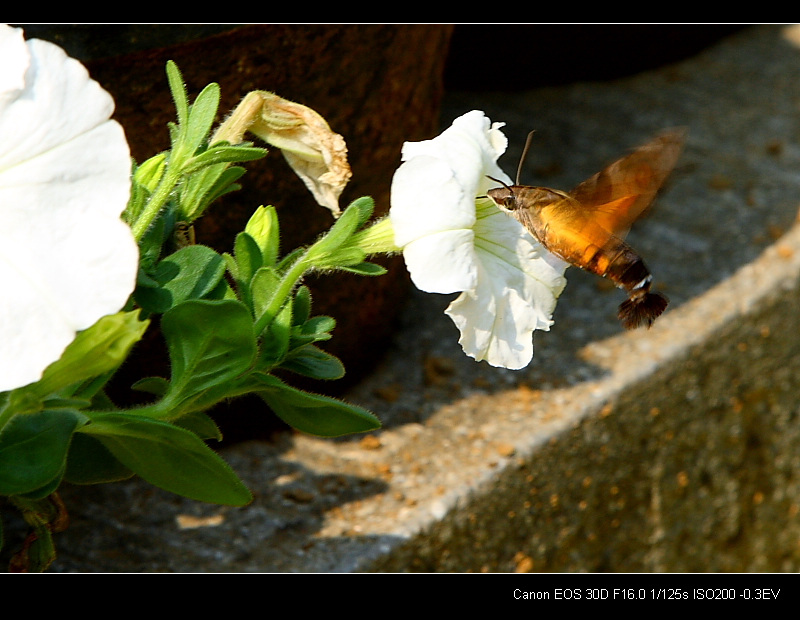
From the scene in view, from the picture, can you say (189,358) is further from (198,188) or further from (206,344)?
(198,188)

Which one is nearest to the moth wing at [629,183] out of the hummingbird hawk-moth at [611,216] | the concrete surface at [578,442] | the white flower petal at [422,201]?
the hummingbird hawk-moth at [611,216]

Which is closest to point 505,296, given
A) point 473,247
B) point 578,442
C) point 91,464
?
point 473,247

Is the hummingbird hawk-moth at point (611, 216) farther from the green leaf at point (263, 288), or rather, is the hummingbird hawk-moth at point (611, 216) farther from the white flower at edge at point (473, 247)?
the green leaf at point (263, 288)

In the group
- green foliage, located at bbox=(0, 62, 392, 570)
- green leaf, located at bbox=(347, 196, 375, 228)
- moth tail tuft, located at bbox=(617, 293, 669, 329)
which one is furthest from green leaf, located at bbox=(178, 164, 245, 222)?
moth tail tuft, located at bbox=(617, 293, 669, 329)

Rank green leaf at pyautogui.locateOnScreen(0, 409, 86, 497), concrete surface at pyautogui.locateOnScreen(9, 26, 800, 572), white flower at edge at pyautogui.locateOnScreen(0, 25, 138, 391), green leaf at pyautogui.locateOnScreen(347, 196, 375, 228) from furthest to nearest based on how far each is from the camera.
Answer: concrete surface at pyautogui.locateOnScreen(9, 26, 800, 572) < green leaf at pyautogui.locateOnScreen(347, 196, 375, 228) < green leaf at pyautogui.locateOnScreen(0, 409, 86, 497) < white flower at edge at pyautogui.locateOnScreen(0, 25, 138, 391)

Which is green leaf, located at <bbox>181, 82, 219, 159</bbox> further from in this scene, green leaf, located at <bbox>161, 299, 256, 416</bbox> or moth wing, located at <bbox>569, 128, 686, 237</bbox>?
moth wing, located at <bbox>569, 128, 686, 237</bbox>

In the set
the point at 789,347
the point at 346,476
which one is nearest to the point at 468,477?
the point at 346,476
